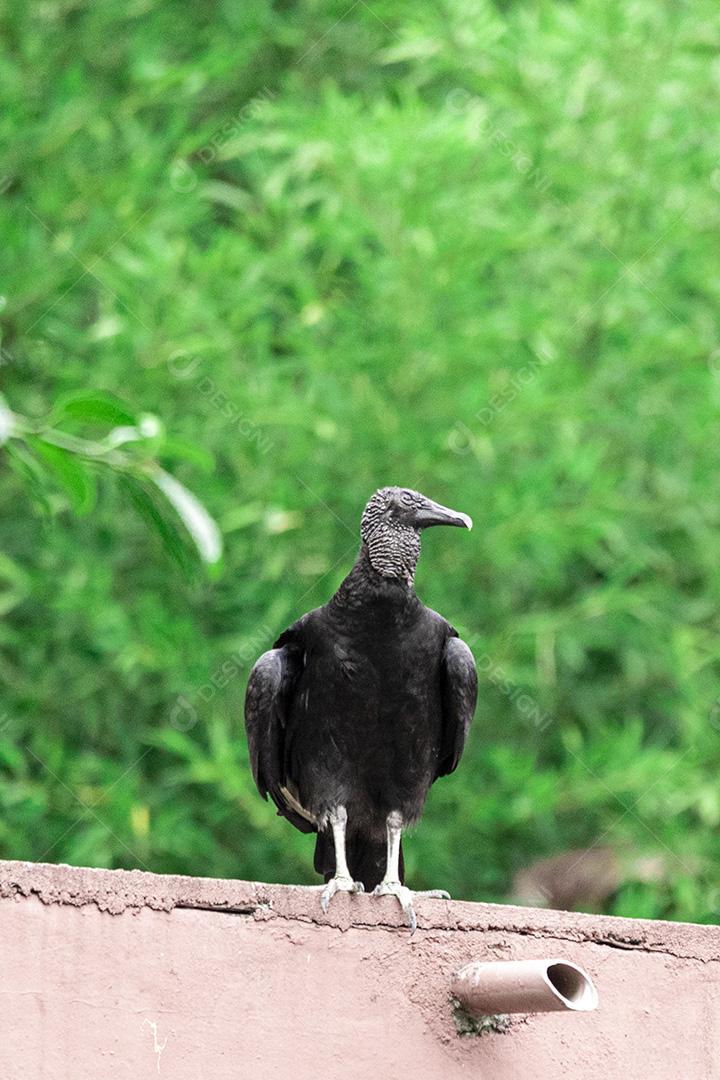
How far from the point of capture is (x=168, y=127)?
4691mm

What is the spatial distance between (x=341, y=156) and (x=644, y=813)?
2046 mm

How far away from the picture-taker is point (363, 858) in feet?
9.14

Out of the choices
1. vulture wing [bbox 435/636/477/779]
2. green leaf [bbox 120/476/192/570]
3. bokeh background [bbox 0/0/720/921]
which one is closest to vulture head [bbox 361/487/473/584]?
vulture wing [bbox 435/636/477/779]

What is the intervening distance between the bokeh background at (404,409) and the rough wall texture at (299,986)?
1.89 metres

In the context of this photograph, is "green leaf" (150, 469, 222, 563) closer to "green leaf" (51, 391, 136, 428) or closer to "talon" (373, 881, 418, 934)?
"green leaf" (51, 391, 136, 428)

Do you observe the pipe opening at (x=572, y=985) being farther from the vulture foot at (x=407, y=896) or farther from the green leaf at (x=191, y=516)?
the green leaf at (x=191, y=516)

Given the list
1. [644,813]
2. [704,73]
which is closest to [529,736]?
[644,813]

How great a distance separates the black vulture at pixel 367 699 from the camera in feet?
8.71

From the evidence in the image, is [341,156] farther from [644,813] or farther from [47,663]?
[644,813]

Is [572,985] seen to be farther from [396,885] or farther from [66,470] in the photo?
[66,470]

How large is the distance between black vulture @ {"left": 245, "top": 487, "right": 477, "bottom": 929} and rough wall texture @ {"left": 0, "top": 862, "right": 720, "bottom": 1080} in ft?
1.51

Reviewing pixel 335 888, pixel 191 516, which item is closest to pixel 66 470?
pixel 191 516

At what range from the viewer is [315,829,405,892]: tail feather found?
274 centimetres

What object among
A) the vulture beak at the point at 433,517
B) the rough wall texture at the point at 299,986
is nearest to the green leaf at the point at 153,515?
the rough wall texture at the point at 299,986
